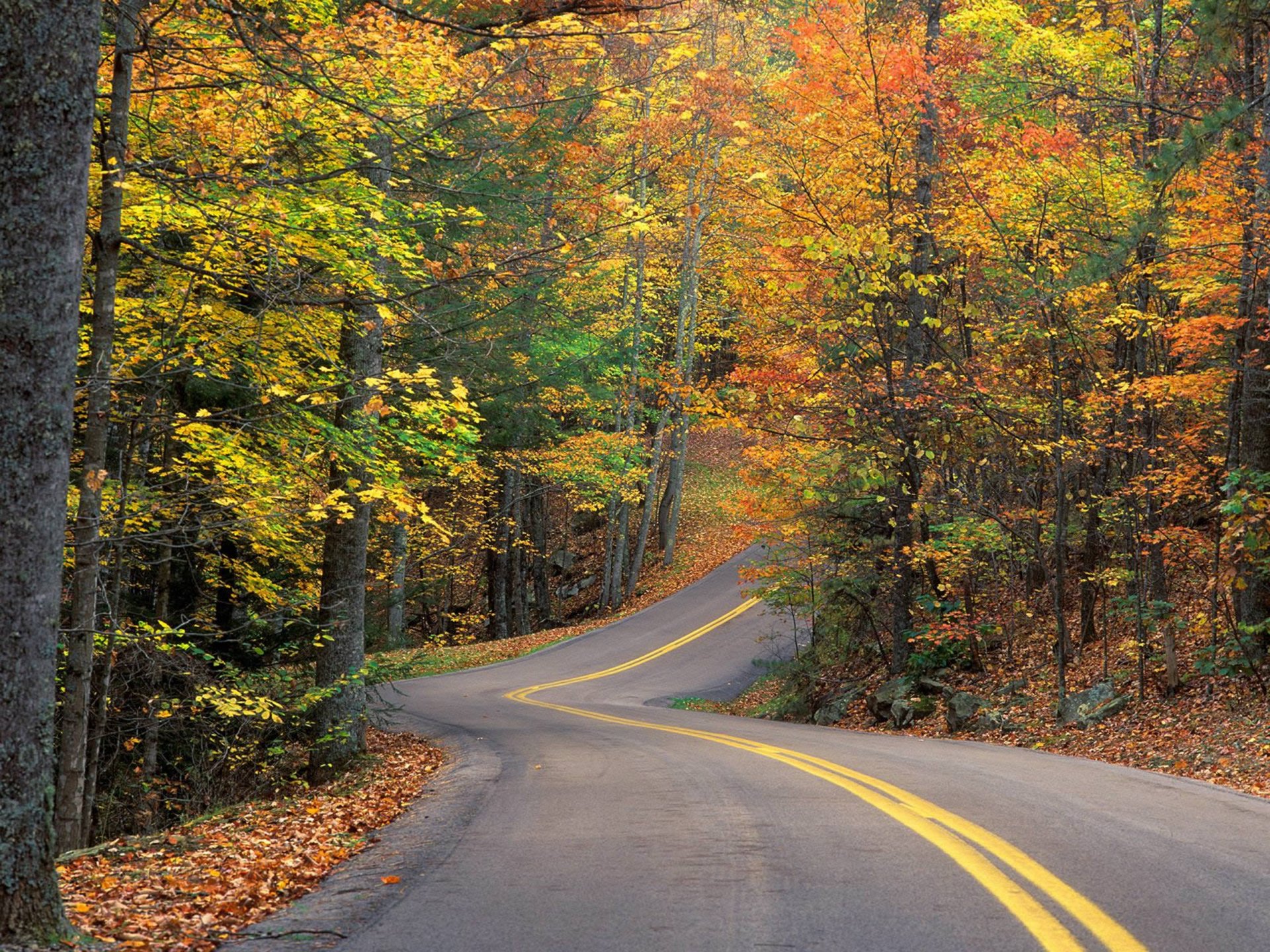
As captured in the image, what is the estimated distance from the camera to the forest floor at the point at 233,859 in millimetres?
5020

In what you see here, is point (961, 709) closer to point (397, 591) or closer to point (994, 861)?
point (994, 861)

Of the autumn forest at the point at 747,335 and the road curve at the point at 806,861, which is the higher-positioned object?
the autumn forest at the point at 747,335

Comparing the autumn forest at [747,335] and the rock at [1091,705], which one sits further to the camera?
the rock at [1091,705]

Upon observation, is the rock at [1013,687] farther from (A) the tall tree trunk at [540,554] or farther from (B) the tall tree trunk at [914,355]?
(A) the tall tree trunk at [540,554]

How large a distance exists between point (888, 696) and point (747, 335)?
8.13 m

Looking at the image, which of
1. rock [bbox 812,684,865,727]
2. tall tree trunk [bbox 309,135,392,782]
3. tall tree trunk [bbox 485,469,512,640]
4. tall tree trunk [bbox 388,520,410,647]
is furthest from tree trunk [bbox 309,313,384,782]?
tall tree trunk [bbox 485,469,512,640]

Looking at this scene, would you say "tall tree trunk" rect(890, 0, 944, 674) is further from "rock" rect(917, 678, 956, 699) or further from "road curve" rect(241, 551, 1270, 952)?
"road curve" rect(241, 551, 1270, 952)

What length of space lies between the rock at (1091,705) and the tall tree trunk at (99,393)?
40.9 feet

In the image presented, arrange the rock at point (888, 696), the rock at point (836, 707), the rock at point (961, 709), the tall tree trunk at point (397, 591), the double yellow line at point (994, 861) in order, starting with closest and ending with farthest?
the double yellow line at point (994, 861)
the rock at point (961, 709)
the rock at point (888, 696)
the rock at point (836, 707)
the tall tree trunk at point (397, 591)

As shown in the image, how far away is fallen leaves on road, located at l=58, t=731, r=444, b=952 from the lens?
5.00 metres

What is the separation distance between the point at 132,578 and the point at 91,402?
9344 millimetres

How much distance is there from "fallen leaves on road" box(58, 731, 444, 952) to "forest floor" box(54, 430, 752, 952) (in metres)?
0.01

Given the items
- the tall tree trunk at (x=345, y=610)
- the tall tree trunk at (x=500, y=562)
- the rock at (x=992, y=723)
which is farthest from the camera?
the tall tree trunk at (x=500, y=562)

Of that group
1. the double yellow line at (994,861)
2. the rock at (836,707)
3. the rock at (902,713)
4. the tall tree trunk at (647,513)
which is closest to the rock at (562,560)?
the tall tree trunk at (647,513)
